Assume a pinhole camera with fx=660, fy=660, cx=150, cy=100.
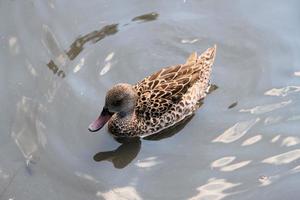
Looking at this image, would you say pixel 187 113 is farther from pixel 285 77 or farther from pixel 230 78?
pixel 285 77

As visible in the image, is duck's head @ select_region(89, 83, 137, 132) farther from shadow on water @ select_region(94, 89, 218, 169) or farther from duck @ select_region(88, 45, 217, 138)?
shadow on water @ select_region(94, 89, 218, 169)

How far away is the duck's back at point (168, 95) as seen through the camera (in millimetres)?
6707

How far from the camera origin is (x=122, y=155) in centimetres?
655

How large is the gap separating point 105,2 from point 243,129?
265cm

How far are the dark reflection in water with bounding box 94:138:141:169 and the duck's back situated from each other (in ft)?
0.62

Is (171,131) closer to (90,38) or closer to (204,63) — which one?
(204,63)

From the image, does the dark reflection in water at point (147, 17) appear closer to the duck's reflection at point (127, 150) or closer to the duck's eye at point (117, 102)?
the duck's reflection at point (127, 150)

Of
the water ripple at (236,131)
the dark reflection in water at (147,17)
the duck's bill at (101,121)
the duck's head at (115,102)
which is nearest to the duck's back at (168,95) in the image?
the duck's head at (115,102)

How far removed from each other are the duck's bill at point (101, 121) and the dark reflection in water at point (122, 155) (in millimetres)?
259

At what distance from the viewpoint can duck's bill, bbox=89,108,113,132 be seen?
253 inches

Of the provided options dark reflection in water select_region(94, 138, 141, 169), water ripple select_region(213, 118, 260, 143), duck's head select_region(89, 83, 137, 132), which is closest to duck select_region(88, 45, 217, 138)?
duck's head select_region(89, 83, 137, 132)

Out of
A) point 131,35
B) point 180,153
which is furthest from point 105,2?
point 180,153

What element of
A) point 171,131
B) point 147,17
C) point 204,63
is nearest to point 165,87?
point 171,131

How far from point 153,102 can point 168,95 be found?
0.61 feet
